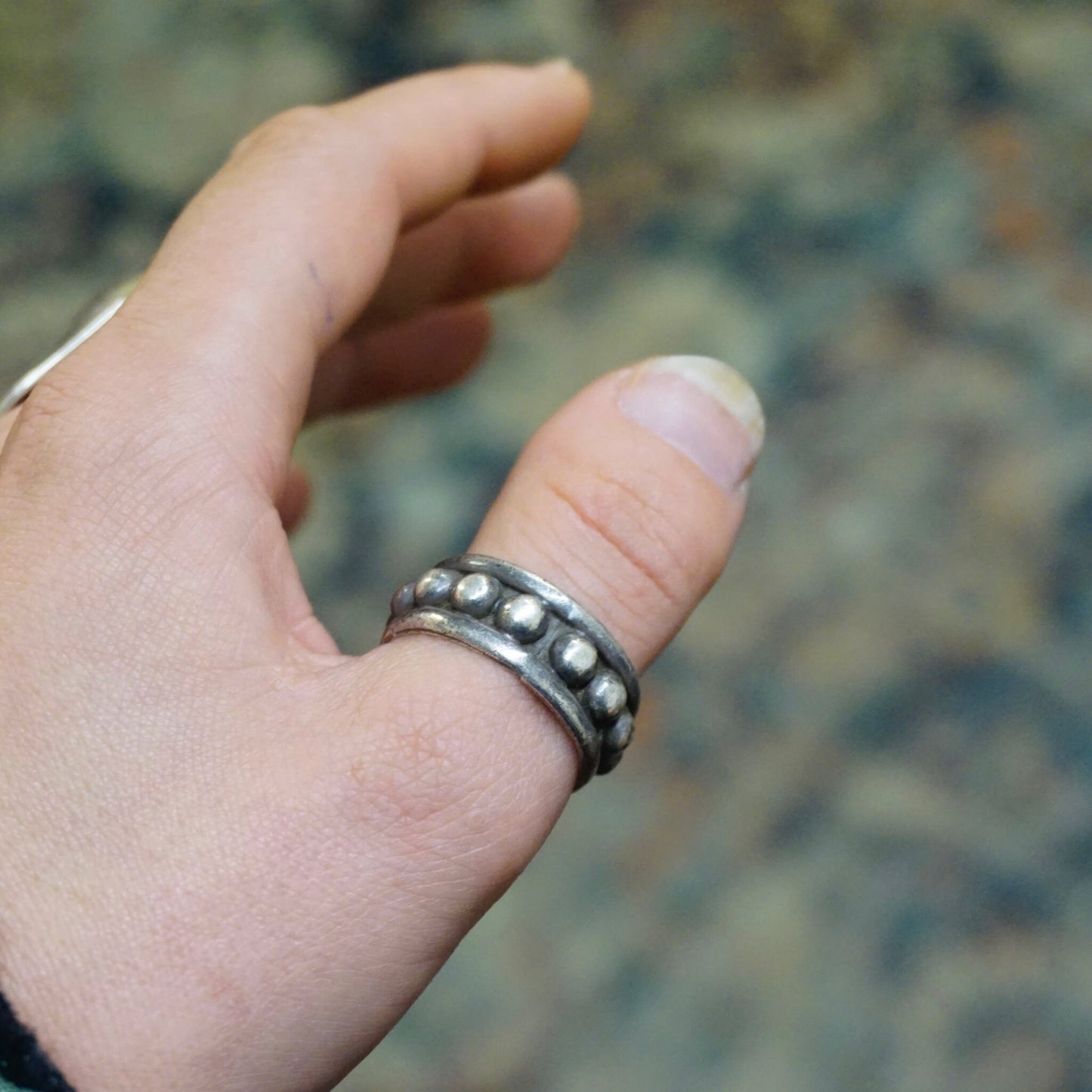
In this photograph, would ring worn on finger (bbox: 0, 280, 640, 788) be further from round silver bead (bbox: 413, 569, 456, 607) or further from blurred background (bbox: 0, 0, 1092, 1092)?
blurred background (bbox: 0, 0, 1092, 1092)

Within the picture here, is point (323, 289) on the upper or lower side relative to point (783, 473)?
upper

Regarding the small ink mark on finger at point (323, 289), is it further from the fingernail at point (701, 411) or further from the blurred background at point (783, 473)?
the blurred background at point (783, 473)

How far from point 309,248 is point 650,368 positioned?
154 mm

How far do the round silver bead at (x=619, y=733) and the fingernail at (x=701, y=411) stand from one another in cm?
11

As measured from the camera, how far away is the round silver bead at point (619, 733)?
430 mm

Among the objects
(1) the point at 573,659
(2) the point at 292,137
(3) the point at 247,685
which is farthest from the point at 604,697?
(2) the point at 292,137

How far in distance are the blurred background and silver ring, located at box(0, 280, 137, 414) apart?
1.15ft

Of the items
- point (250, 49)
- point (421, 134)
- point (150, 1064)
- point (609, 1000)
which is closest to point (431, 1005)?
point (609, 1000)

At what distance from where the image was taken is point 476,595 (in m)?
0.41

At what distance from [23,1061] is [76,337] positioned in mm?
349

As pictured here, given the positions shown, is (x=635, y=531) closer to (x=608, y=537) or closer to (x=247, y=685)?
(x=608, y=537)

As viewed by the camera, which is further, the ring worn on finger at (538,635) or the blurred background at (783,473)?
the blurred background at (783,473)

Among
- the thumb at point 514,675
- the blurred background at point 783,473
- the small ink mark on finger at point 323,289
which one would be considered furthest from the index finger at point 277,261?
the blurred background at point 783,473

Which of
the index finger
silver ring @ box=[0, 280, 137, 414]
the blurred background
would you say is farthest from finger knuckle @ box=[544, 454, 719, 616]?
the blurred background
